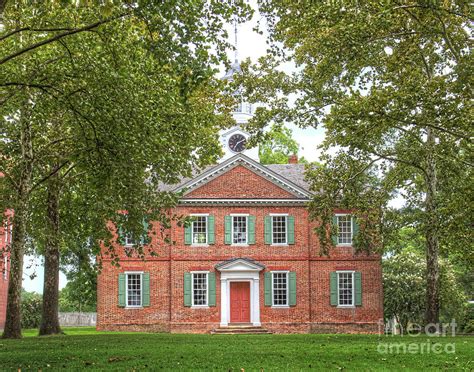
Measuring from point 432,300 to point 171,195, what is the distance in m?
15.0

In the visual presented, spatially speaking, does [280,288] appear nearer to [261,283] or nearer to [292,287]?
[292,287]

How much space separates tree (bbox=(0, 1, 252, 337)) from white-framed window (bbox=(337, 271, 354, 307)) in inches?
671

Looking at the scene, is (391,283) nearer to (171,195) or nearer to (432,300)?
(432,300)

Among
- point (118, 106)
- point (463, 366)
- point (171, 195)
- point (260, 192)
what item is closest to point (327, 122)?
point (171, 195)

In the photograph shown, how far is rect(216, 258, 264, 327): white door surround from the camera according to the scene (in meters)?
33.2

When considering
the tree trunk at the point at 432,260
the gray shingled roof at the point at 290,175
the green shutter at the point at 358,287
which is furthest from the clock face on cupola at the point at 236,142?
the tree trunk at the point at 432,260

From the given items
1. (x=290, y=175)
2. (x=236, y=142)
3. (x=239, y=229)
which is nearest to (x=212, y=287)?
(x=239, y=229)

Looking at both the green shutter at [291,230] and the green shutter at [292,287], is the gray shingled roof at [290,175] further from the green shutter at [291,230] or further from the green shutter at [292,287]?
the green shutter at [292,287]

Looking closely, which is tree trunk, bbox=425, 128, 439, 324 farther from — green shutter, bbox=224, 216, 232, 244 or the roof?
green shutter, bbox=224, 216, 232, 244

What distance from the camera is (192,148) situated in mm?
17438

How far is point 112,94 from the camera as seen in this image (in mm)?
13797

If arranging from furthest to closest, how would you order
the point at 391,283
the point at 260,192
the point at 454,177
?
the point at 391,283 < the point at 260,192 < the point at 454,177

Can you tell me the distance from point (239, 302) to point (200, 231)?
4129mm

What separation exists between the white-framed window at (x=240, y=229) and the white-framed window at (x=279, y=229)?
4.75 ft
